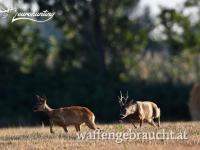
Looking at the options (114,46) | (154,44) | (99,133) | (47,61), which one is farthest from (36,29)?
(99,133)

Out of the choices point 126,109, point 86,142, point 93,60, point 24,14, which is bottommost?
point 86,142

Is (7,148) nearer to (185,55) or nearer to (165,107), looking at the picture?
(165,107)

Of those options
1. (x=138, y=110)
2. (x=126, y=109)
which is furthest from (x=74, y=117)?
(x=138, y=110)

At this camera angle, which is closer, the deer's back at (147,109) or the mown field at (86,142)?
the mown field at (86,142)

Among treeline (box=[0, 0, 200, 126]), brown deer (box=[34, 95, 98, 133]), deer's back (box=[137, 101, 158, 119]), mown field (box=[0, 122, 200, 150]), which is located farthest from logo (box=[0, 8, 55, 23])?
mown field (box=[0, 122, 200, 150])

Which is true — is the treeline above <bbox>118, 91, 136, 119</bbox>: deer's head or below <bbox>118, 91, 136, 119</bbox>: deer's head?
above

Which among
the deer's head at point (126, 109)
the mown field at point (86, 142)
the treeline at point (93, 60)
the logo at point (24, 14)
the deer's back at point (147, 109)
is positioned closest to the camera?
the mown field at point (86, 142)

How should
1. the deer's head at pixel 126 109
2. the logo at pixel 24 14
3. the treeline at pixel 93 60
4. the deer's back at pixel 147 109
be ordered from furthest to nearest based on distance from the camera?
the treeline at pixel 93 60 < the logo at pixel 24 14 < the deer's back at pixel 147 109 < the deer's head at pixel 126 109

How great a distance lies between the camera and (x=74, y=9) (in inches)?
1604

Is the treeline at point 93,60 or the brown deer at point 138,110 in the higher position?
the treeline at point 93,60

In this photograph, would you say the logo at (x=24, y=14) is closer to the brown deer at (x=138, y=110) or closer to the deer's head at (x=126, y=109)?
the brown deer at (x=138, y=110)

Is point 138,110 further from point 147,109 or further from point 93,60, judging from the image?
point 93,60

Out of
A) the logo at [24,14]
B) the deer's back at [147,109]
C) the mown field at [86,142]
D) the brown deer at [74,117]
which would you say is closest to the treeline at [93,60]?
the logo at [24,14]

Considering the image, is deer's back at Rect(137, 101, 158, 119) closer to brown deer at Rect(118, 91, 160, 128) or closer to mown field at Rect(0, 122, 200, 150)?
brown deer at Rect(118, 91, 160, 128)
